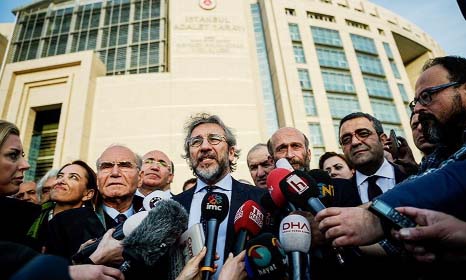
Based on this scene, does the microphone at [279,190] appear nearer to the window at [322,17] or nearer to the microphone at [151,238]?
the microphone at [151,238]

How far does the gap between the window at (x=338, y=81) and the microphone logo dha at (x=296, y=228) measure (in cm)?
2136

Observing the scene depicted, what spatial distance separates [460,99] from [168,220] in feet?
4.70

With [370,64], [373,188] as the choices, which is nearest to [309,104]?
[370,64]

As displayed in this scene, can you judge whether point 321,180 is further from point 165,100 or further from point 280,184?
point 165,100

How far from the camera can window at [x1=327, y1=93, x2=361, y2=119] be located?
20.6 metres

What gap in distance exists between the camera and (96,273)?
49.5 inches

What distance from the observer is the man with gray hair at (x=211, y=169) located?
1925 millimetres

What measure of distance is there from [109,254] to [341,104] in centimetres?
2157

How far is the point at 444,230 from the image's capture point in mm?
873

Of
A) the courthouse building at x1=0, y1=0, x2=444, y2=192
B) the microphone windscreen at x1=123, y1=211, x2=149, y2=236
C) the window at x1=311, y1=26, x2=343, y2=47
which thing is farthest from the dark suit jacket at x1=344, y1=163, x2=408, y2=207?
the window at x1=311, y1=26, x2=343, y2=47

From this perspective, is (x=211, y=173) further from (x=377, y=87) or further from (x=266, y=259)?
(x=377, y=87)

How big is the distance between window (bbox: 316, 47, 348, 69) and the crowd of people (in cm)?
2059

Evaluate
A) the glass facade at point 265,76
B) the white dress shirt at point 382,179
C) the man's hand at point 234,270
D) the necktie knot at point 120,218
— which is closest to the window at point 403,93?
the glass facade at point 265,76

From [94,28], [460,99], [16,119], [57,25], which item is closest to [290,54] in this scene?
[94,28]
